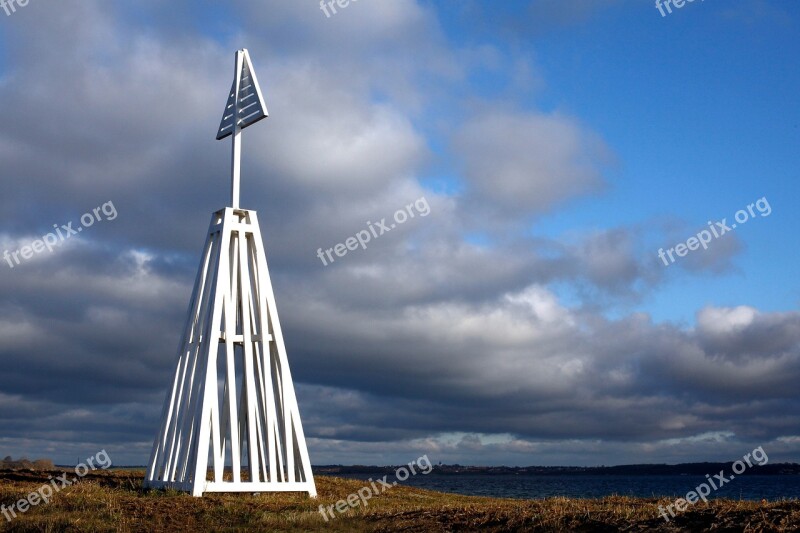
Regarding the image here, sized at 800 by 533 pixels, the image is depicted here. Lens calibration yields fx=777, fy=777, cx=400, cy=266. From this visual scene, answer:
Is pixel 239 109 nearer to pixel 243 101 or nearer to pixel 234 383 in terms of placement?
pixel 243 101

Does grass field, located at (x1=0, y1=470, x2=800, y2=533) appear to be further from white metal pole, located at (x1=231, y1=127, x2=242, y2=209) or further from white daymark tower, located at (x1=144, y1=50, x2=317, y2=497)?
white metal pole, located at (x1=231, y1=127, x2=242, y2=209)

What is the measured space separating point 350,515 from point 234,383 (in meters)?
6.19

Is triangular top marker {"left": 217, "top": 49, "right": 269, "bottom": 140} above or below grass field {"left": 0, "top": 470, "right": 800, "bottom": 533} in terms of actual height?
above

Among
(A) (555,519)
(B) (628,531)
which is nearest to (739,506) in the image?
(B) (628,531)

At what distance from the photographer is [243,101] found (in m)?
24.6

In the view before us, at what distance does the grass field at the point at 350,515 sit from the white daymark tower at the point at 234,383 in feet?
2.72

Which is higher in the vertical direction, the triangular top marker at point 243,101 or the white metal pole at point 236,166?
the triangular top marker at point 243,101

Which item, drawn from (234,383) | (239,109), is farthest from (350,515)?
(239,109)

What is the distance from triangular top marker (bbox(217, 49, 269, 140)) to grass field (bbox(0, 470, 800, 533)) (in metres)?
11.2

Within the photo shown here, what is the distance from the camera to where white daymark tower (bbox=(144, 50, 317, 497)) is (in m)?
20.8

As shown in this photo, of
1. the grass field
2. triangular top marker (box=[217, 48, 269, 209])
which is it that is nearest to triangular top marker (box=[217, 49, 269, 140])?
triangular top marker (box=[217, 48, 269, 209])

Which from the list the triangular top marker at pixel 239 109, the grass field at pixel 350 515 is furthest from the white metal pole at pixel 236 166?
the grass field at pixel 350 515

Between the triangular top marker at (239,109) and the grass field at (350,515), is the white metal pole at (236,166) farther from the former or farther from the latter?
the grass field at (350,515)

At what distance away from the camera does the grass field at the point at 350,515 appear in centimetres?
1296
